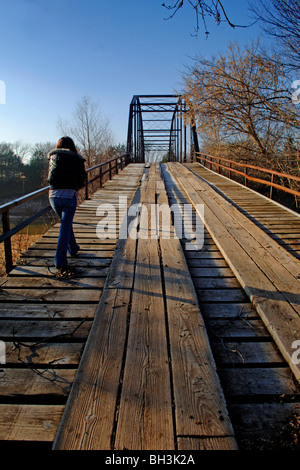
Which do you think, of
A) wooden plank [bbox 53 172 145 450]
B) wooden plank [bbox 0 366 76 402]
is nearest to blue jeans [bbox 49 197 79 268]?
wooden plank [bbox 53 172 145 450]

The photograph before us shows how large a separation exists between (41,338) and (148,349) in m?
0.84

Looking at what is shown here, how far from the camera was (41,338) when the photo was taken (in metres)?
2.24

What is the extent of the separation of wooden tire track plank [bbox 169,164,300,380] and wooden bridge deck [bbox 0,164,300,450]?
15 millimetres

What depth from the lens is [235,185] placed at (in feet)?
32.8

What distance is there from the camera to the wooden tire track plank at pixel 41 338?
5.20 feet

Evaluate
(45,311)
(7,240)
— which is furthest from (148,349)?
(7,240)

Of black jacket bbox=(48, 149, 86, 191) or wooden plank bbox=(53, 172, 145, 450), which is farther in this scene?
black jacket bbox=(48, 149, 86, 191)

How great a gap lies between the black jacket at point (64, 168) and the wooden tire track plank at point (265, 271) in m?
2.11

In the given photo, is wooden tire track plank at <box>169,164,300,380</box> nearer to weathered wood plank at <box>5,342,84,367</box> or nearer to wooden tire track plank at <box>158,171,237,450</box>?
wooden tire track plank at <box>158,171,237,450</box>

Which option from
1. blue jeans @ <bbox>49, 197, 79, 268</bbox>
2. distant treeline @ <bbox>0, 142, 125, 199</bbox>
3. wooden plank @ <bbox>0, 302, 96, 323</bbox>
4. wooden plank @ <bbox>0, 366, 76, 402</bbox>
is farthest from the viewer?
distant treeline @ <bbox>0, 142, 125, 199</bbox>

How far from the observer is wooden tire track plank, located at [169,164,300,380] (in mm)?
2277

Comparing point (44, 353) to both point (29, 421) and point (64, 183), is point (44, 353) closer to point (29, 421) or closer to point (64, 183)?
point (29, 421)

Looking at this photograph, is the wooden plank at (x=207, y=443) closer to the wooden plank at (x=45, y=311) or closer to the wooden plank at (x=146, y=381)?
the wooden plank at (x=146, y=381)

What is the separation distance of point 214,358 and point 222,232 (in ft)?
9.35
